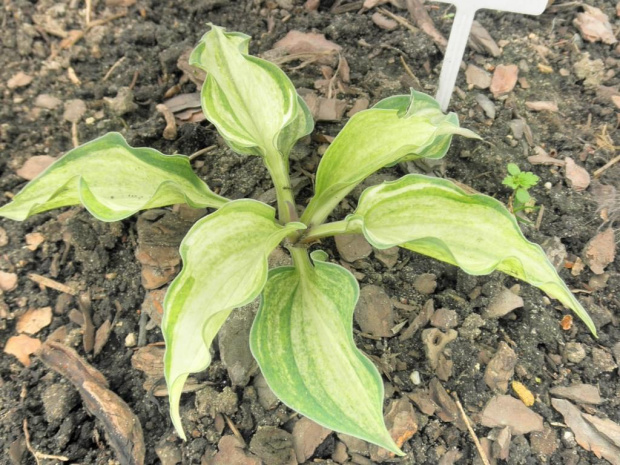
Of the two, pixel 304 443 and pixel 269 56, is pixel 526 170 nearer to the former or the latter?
pixel 269 56

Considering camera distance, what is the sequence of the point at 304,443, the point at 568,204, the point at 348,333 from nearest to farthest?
the point at 348,333 → the point at 304,443 → the point at 568,204

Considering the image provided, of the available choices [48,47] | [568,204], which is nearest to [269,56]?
[48,47]

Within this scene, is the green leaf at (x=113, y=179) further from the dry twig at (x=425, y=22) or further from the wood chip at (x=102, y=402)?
the dry twig at (x=425, y=22)

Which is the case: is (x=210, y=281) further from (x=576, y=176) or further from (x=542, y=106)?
(x=542, y=106)

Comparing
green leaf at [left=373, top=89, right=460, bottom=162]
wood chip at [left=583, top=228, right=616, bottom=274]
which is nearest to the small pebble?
wood chip at [left=583, top=228, right=616, bottom=274]

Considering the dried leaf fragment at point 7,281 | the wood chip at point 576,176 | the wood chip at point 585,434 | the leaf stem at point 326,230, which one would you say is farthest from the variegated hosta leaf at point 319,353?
the wood chip at point 576,176

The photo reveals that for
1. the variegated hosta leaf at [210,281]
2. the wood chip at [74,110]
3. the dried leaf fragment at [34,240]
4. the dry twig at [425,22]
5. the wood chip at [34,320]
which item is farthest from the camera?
the dry twig at [425,22]
